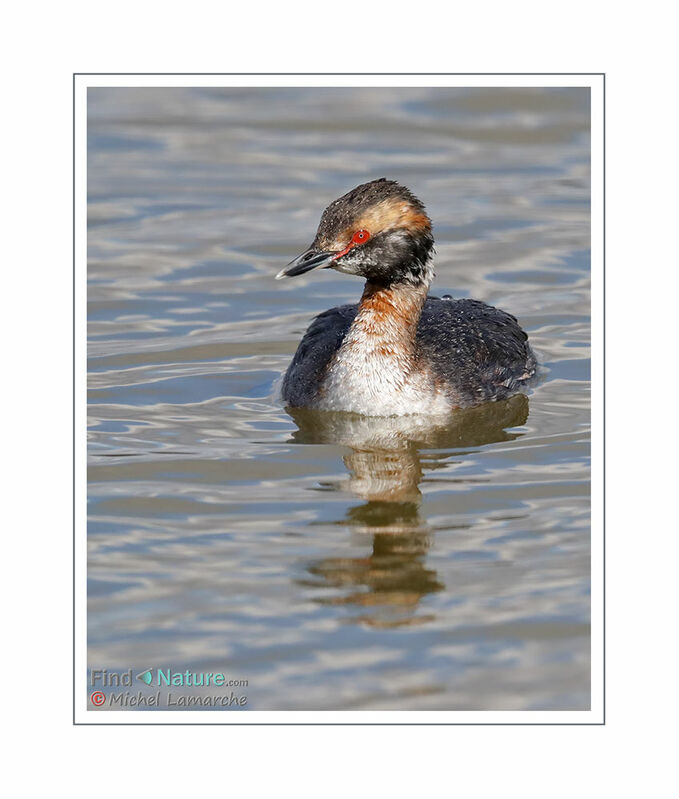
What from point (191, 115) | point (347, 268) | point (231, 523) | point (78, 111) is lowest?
point (231, 523)

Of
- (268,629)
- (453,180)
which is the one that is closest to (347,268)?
(268,629)

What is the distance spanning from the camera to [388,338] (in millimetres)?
12188

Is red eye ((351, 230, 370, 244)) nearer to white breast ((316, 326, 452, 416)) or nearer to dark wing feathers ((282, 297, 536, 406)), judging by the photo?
white breast ((316, 326, 452, 416))

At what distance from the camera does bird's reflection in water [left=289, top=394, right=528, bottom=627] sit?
9227 mm

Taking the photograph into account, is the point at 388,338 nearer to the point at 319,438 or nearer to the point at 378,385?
the point at 378,385

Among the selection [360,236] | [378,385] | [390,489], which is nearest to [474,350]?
[378,385]

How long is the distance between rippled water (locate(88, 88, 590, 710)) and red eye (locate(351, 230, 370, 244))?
1.54 metres

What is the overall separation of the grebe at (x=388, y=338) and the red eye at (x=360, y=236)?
0.04ft

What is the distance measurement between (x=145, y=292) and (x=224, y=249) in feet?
4.69

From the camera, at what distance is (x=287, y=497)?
10.6 m

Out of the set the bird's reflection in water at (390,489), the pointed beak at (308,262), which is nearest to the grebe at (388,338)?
the pointed beak at (308,262)

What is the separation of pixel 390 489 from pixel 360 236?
2.17 m

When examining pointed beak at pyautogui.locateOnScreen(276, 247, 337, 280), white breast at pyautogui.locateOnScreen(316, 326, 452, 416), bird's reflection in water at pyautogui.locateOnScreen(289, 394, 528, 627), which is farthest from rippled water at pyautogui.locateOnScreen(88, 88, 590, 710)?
pointed beak at pyautogui.locateOnScreen(276, 247, 337, 280)

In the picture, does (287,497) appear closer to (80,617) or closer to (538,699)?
(80,617)
